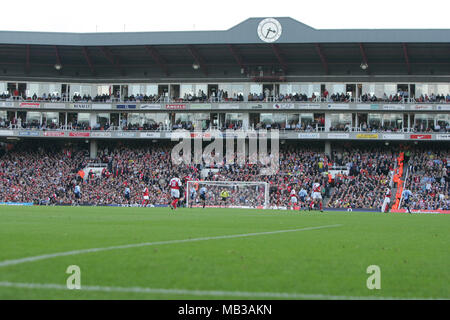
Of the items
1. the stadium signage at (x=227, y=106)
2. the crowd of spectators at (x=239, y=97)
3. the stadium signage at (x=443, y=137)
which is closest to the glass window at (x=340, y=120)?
the crowd of spectators at (x=239, y=97)

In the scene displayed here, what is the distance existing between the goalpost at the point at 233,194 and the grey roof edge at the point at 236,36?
54.5 feet

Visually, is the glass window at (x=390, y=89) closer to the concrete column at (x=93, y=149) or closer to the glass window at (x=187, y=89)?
the glass window at (x=187, y=89)

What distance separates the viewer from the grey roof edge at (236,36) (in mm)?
57094

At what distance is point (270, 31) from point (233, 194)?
18.7 meters

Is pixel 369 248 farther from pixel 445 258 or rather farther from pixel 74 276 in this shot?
pixel 74 276

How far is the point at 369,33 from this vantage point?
2269 inches

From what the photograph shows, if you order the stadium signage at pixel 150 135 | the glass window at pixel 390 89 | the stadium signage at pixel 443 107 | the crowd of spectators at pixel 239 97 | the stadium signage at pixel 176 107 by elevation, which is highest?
the glass window at pixel 390 89

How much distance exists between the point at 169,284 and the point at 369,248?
5.43 meters

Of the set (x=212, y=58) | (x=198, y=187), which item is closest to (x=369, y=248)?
(x=198, y=187)

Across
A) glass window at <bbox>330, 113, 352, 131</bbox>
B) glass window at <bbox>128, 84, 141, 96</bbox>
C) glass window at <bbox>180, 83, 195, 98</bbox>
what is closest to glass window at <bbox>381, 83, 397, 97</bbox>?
glass window at <bbox>330, 113, 352, 131</bbox>

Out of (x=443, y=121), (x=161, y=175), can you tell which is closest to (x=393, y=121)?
(x=443, y=121)

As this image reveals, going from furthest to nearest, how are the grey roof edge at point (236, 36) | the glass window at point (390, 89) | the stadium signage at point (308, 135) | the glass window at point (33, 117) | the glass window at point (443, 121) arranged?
the glass window at point (33, 117), the glass window at point (390, 89), the stadium signage at point (308, 135), the glass window at point (443, 121), the grey roof edge at point (236, 36)

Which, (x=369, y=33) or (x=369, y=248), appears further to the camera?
(x=369, y=33)

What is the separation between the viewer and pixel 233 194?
49469 millimetres
